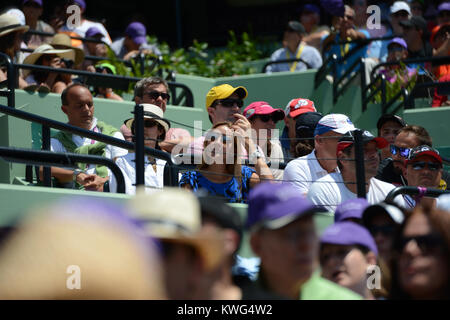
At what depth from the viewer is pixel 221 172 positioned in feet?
21.5

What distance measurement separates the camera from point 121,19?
17.5 meters

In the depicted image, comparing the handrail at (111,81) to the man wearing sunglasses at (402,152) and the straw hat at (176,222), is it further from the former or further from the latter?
the straw hat at (176,222)

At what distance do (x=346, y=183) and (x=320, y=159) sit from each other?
1.47 feet

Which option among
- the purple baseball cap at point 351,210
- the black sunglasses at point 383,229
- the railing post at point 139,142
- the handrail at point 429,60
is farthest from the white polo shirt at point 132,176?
the handrail at point 429,60

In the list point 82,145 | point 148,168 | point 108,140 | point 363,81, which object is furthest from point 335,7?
point 108,140

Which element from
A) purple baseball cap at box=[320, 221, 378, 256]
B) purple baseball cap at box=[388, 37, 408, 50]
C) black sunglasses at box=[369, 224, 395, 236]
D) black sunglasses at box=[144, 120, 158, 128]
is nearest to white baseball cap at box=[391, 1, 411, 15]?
purple baseball cap at box=[388, 37, 408, 50]

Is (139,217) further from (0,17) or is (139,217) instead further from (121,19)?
(121,19)

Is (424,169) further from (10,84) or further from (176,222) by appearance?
(176,222)

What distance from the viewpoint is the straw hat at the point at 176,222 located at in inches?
121

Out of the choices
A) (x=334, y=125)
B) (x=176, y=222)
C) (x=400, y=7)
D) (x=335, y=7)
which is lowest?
(x=176, y=222)

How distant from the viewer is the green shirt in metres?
4.00

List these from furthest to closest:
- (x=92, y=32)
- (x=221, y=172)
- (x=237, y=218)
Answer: (x=92, y=32), (x=221, y=172), (x=237, y=218)

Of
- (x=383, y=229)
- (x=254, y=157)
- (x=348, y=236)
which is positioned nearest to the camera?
(x=348, y=236)

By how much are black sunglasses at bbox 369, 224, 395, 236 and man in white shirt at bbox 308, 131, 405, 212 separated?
1695 mm
